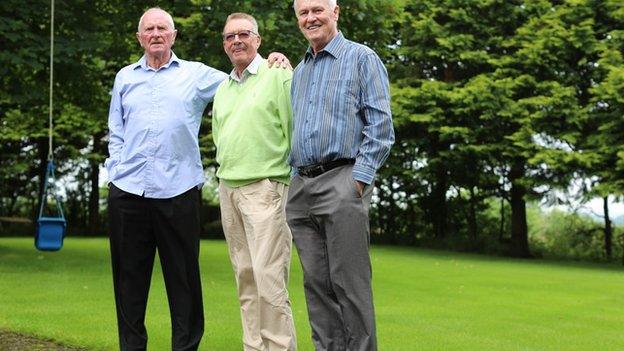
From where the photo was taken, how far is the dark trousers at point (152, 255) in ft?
16.9

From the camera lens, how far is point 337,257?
437 cm

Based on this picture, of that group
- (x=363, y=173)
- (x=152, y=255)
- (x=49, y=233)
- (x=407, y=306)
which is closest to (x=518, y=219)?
(x=407, y=306)

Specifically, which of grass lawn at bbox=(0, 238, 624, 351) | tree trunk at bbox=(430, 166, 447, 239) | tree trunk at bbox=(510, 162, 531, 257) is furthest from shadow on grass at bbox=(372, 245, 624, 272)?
tree trunk at bbox=(430, 166, 447, 239)

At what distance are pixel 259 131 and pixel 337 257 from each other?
987mm

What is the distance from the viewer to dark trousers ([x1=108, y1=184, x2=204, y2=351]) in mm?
5141

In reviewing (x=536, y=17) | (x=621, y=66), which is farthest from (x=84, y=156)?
(x=621, y=66)

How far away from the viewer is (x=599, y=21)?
22078mm

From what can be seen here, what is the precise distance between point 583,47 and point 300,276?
11.7m

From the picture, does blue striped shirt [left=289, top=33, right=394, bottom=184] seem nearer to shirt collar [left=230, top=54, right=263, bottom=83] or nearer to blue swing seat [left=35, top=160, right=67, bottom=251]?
shirt collar [left=230, top=54, right=263, bottom=83]

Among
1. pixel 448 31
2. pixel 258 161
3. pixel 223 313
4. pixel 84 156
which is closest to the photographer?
pixel 258 161

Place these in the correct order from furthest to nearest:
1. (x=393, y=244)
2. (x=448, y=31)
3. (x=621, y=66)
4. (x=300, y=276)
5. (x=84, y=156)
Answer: (x=84, y=156), (x=393, y=244), (x=448, y=31), (x=621, y=66), (x=300, y=276)

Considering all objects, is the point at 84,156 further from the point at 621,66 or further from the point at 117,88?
the point at 117,88

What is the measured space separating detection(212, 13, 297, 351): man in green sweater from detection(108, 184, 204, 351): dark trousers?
1.03 feet

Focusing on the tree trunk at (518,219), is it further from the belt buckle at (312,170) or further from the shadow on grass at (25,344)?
the belt buckle at (312,170)
